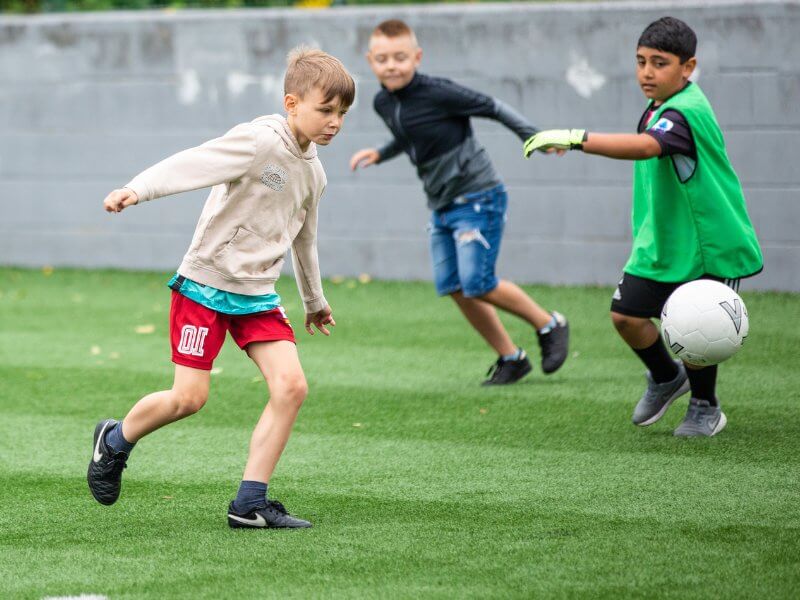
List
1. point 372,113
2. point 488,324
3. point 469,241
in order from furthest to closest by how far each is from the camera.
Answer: point 372,113 → point 488,324 → point 469,241

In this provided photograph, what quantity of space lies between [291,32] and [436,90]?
4794 mm

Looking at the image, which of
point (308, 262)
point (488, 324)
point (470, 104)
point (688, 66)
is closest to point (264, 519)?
point (308, 262)

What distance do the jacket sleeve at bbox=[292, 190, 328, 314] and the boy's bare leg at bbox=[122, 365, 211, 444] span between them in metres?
0.57

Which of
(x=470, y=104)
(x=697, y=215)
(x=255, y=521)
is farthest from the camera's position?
(x=470, y=104)

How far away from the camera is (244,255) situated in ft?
14.8

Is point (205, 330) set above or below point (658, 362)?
above

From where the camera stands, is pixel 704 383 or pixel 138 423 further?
pixel 704 383

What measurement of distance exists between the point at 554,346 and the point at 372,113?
484 centimetres

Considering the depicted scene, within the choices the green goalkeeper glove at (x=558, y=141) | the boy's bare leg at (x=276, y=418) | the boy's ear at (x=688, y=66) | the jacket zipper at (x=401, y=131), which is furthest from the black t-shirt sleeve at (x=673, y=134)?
the jacket zipper at (x=401, y=131)

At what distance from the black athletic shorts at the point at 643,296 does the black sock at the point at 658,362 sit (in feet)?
0.81

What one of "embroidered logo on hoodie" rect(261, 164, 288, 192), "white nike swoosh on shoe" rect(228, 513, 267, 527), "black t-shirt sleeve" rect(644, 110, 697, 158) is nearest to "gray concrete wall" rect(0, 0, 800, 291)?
"black t-shirt sleeve" rect(644, 110, 697, 158)

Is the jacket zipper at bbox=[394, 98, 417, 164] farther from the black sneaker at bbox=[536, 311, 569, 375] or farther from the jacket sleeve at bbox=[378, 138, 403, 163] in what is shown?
the black sneaker at bbox=[536, 311, 569, 375]

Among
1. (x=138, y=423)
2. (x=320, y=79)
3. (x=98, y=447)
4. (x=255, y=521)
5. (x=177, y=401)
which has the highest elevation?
(x=320, y=79)

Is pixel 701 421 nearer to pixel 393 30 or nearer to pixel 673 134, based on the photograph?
pixel 673 134
